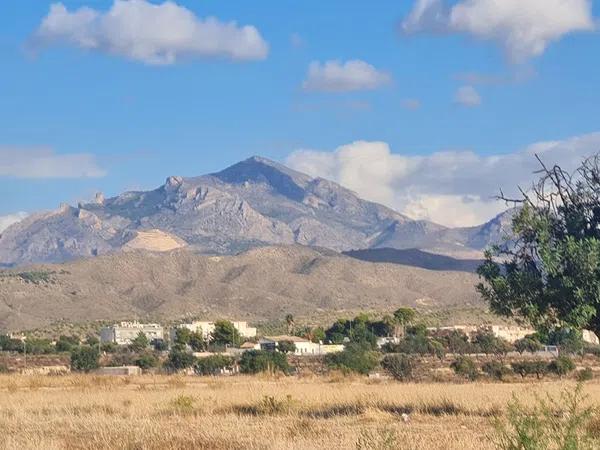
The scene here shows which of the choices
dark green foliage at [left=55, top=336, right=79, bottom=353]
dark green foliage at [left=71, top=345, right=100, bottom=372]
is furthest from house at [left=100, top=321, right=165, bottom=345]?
dark green foliage at [left=71, top=345, right=100, bottom=372]

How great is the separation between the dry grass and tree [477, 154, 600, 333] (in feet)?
9.83

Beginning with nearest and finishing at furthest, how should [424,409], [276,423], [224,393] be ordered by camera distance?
[276,423]
[424,409]
[224,393]

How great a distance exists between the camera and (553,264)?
1104 inches

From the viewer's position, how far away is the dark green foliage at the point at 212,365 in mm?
76312

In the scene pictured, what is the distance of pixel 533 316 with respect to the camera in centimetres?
2925

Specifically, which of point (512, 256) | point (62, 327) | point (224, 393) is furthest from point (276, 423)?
point (62, 327)

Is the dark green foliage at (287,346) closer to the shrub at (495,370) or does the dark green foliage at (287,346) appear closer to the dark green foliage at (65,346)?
the dark green foliage at (65,346)

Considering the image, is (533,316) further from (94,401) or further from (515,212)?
(94,401)

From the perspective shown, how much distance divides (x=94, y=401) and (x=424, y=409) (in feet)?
35.0

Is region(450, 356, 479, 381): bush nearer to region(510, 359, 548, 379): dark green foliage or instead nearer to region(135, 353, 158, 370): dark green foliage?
region(510, 359, 548, 379): dark green foliage

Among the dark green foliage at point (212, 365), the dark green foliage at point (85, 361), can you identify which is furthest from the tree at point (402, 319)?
the dark green foliage at point (85, 361)

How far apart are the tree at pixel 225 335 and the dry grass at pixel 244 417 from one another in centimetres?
8255

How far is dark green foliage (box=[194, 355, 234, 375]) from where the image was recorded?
7631 centimetres

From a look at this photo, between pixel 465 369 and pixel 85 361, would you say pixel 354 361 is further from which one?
pixel 85 361
